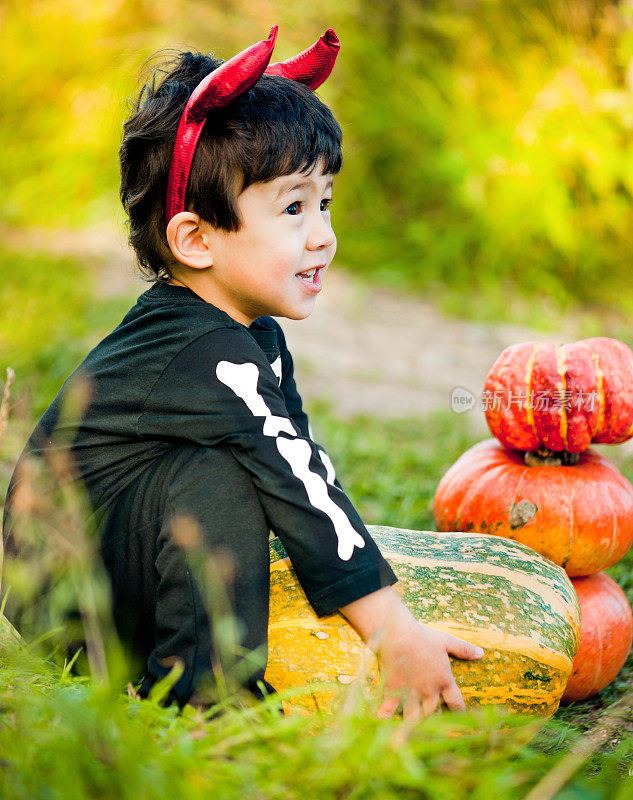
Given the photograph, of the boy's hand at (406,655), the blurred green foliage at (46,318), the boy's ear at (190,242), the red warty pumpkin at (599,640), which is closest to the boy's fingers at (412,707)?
the boy's hand at (406,655)

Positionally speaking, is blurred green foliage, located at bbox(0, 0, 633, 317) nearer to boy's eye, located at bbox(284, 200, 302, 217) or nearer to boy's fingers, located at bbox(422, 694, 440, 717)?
boy's eye, located at bbox(284, 200, 302, 217)

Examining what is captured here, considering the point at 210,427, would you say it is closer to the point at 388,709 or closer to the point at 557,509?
the point at 388,709

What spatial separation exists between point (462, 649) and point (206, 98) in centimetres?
143

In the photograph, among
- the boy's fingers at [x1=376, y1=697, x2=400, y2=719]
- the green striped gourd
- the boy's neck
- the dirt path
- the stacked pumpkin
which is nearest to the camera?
the boy's fingers at [x1=376, y1=697, x2=400, y2=719]

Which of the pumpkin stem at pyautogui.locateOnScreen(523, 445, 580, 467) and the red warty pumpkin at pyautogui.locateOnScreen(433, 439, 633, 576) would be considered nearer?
the red warty pumpkin at pyautogui.locateOnScreen(433, 439, 633, 576)

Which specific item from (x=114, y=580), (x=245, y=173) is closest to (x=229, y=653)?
(x=114, y=580)

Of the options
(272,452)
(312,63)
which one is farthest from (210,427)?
(312,63)

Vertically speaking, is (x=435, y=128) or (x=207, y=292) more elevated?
(x=435, y=128)

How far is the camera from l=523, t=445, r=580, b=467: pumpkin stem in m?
2.50

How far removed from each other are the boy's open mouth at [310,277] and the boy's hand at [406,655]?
0.81 meters

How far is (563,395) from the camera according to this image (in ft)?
7.77

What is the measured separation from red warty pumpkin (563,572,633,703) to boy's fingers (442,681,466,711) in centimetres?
59

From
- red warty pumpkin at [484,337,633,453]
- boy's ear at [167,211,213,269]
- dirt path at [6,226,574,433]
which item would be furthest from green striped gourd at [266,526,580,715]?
dirt path at [6,226,574,433]

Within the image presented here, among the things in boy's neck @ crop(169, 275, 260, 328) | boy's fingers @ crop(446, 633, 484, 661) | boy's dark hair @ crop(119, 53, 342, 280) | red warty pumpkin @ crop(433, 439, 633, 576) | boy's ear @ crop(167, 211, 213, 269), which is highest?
boy's dark hair @ crop(119, 53, 342, 280)
